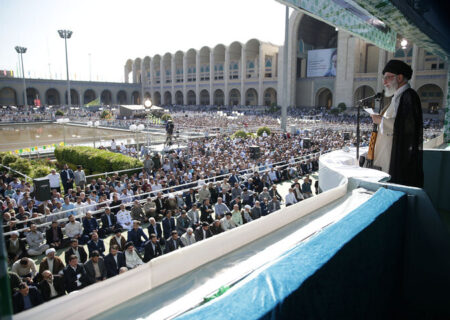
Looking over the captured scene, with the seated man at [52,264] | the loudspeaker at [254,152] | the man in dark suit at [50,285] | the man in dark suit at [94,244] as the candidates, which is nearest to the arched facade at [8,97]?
the loudspeaker at [254,152]

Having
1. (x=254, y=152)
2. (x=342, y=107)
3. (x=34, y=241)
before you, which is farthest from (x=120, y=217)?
(x=342, y=107)

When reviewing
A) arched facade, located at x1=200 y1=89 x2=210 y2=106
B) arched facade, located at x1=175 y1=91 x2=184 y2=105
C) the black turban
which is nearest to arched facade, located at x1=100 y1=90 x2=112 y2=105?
arched facade, located at x1=175 y1=91 x2=184 y2=105

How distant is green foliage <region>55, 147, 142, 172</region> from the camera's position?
13.7 meters

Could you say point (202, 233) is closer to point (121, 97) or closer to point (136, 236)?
point (136, 236)

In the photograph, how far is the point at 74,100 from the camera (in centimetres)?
7006

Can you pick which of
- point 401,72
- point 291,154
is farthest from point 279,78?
point 401,72

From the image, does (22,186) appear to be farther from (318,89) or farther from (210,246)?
(318,89)

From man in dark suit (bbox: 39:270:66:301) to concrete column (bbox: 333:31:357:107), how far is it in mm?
44265

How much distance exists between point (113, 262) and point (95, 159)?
10079mm

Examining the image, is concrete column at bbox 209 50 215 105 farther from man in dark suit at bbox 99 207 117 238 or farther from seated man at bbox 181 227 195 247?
seated man at bbox 181 227 195 247

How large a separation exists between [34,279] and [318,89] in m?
47.8

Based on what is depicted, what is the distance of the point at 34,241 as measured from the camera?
22.9 feet

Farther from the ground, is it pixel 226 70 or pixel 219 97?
pixel 226 70

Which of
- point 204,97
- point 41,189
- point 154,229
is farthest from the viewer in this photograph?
point 204,97
